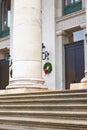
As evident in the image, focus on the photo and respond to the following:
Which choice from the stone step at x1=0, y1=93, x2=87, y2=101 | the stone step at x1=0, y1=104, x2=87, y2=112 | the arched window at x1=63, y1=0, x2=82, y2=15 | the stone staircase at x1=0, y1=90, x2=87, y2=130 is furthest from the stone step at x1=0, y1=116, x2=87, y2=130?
the arched window at x1=63, y1=0, x2=82, y2=15

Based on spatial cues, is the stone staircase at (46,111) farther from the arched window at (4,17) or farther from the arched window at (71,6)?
the arched window at (4,17)

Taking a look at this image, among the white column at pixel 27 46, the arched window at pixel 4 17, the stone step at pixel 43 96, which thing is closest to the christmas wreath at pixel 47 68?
the arched window at pixel 4 17

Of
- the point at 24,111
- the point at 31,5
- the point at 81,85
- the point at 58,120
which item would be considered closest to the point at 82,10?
the point at 31,5

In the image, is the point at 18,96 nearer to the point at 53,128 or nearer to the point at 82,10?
the point at 53,128

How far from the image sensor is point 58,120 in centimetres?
870

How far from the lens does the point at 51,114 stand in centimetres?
912

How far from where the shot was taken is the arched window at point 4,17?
24.2 meters

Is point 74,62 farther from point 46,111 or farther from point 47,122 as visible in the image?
point 47,122

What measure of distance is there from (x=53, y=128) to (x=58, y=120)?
258mm

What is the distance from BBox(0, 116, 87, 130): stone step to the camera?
793cm

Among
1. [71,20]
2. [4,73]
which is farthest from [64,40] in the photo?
[4,73]

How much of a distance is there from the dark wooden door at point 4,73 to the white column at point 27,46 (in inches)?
422

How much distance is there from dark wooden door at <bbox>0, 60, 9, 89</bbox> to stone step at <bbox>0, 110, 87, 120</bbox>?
1253cm

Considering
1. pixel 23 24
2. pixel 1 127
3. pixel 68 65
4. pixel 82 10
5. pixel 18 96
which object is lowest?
pixel 1 127
